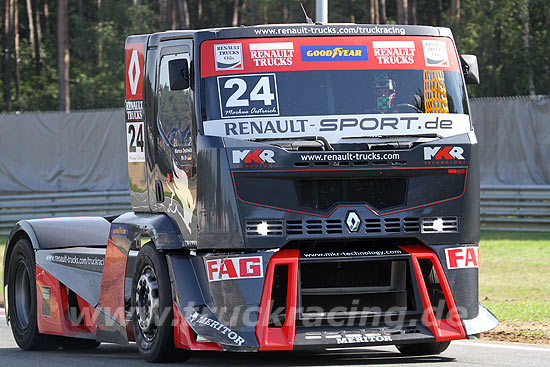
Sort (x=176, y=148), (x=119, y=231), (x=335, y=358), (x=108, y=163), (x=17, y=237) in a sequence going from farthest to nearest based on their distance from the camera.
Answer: (x=108, y=163), (x=17, y=237), (x=119, y=231), (x=335, y=358), (x=176, y=148)

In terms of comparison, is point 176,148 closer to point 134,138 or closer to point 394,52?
point 134,138

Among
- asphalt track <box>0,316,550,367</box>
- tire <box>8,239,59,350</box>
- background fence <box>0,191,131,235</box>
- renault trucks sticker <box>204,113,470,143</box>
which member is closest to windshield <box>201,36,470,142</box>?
renault trucks sticker <box>204,113,470,143</box>

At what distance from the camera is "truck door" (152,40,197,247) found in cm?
911

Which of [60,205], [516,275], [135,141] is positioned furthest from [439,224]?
[60,205]

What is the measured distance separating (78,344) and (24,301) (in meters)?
0.72

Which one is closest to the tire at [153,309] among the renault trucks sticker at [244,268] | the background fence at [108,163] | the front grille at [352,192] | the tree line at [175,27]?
the renault trucks sticker at [244,268]

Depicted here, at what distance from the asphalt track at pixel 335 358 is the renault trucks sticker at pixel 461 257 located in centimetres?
77

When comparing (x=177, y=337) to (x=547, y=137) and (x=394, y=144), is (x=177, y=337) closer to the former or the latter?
(x=394, y=144)

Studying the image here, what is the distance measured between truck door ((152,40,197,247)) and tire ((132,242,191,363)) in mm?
326

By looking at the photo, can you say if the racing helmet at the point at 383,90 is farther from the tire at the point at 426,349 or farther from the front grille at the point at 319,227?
the tire at the point at 426,349

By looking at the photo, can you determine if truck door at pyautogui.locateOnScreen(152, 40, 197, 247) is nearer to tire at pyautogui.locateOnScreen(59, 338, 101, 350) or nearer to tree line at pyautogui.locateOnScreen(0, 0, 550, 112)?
tire at pyautogui.locateOnScreen(59, 338, 101, 350)

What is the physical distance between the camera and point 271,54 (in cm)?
918

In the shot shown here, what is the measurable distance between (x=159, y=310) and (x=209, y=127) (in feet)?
4.89

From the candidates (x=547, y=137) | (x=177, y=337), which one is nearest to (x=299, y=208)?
(x=177, y=337)
